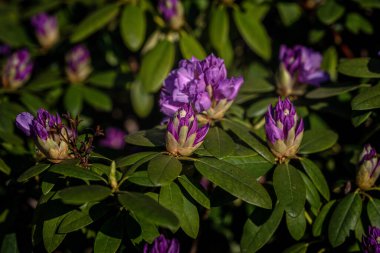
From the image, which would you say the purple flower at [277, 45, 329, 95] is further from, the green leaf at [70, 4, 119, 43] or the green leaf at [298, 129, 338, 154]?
the green leaf at [70, 4, 119, 43]

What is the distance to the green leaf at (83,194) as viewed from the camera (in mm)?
1111

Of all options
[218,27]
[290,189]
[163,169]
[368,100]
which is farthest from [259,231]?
[218,27]

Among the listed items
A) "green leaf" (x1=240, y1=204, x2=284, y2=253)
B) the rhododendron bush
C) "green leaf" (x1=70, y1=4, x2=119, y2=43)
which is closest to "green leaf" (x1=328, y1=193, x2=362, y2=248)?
the rhododendron bush

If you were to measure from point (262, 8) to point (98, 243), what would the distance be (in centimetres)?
150

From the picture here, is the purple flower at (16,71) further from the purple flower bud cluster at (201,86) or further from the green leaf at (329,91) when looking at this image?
the green leaf at (329,91)

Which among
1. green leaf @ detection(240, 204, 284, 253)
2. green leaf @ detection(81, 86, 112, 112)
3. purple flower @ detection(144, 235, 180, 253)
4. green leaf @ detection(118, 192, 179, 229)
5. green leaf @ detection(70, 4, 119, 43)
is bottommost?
green leaf @ detection(240, 204, 284, 253)

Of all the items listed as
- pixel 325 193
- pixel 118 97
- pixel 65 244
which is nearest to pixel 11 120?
pixel 65 244

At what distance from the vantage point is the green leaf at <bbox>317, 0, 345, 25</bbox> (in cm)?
209

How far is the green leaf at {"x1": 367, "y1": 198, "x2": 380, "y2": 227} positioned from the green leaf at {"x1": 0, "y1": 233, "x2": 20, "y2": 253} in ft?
3.97

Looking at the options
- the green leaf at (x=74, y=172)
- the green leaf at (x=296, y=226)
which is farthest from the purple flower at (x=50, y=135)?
the green leaf at (x=296, y=226)

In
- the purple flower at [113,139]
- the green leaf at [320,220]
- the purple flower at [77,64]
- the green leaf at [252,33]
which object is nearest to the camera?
the green leaf at [320,220]

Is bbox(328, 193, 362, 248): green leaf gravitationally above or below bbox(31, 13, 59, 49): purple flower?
below

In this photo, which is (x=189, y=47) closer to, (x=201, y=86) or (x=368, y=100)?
(x=201, y=86)

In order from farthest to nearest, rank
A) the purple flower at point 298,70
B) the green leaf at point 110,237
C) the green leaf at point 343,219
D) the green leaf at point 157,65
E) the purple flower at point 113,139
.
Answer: the purple flower at point 113,139 < the green leaf at point 157,65 < the purple flower at point 298,70 < the green leaf at point 343,219 < the green leaf at point 110,237
